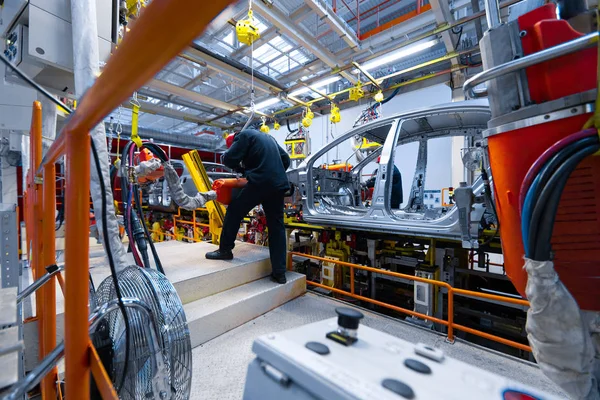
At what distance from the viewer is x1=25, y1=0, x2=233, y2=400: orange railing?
1.46 feet

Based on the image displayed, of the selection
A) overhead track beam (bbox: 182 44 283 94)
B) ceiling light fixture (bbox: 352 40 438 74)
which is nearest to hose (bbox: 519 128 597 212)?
ceiling light fixture (bbox: 352 40 438 74)

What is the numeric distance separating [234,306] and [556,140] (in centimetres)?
284

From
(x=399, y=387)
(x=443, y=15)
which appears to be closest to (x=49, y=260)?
(x=399, y=387)

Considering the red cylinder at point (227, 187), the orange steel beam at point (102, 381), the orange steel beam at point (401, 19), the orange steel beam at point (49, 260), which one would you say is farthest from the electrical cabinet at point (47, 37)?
the orange steel beam at point (401, 19)

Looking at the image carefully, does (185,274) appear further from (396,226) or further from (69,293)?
(396,226)

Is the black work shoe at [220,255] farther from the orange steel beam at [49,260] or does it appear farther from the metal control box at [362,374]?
the metal control box at [362,374]

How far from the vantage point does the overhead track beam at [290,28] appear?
14.7ft

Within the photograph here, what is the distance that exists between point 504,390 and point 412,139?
4588mm

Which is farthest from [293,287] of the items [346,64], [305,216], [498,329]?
[346,64]

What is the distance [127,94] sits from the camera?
0.65 meters

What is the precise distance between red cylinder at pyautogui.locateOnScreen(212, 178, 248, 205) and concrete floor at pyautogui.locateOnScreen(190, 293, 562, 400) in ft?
5.26

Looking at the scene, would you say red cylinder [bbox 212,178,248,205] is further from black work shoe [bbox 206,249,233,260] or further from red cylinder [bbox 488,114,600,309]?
red cylinder [bbox 488,114,600,309]

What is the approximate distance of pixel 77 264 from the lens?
823 mm

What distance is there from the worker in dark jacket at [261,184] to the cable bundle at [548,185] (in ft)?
8.64
